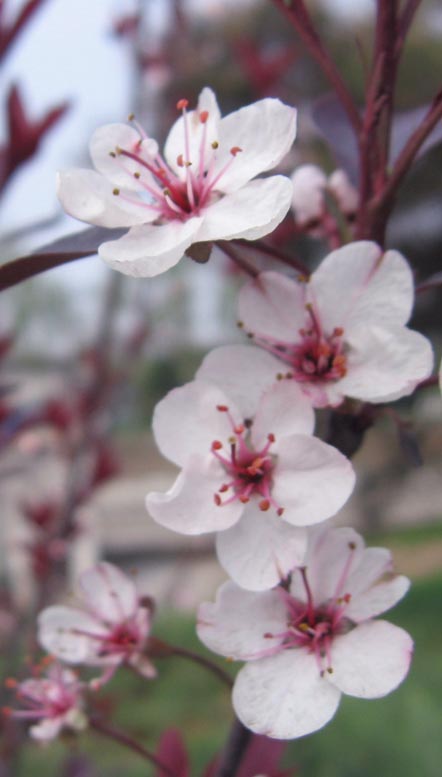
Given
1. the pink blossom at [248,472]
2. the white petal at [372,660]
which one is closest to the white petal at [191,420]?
the pink blossom at [248,472]

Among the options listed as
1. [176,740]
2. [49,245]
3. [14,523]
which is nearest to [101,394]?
[176,740]

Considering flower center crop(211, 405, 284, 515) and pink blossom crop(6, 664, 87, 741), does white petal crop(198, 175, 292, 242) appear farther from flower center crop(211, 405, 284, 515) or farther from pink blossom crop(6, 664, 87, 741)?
pink blossom crop(6, 664, 87, 741)

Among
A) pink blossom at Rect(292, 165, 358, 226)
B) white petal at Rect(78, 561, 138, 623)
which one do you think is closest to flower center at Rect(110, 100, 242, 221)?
pink blossom at Rect(292, 165, 358, 226)

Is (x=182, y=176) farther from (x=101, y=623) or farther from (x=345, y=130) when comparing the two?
(x=101, y=623)

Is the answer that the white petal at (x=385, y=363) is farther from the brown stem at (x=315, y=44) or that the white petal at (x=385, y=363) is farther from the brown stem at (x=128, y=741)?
the brown stem at (x=128, y=741)

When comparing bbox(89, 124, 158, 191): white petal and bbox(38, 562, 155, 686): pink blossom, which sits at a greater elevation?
bbox(89, 124, 158, 191): white petal

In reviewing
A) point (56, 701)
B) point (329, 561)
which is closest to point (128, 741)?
point (56, 701)
